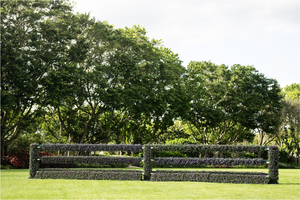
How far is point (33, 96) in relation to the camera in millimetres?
22578

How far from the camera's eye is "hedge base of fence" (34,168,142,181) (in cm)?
1362

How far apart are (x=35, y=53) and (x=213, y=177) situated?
1660 centimetres

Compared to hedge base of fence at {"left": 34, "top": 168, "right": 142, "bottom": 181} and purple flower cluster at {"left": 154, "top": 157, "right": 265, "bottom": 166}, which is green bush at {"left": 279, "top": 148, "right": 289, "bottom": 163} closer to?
purple flower cluster at {"left": 154, "top": 157, "right": 265, "bottom": 166}

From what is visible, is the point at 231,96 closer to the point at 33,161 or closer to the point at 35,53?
the point at 35,53

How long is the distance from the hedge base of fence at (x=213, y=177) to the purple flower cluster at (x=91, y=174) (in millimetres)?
985

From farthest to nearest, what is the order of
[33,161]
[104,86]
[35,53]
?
[104,86] < [35,53] < [33,161]

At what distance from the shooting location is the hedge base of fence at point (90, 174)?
13617 mm

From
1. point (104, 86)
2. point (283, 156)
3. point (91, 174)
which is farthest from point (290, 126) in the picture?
point (91, 174)

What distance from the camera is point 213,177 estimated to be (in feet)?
43.7

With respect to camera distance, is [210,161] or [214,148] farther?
[210,161]

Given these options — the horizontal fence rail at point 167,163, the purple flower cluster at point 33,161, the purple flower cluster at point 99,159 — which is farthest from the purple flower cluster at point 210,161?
the purple flower cluster at point 33,161

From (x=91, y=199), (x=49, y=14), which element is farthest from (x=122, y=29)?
(x=91, y=199)

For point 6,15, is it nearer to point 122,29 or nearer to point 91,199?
point 122,29

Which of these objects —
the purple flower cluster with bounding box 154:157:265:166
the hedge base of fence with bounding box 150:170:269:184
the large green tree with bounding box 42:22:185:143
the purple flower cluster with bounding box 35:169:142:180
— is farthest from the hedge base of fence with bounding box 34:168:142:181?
the large green tree with bounding box 42:22:185:143
